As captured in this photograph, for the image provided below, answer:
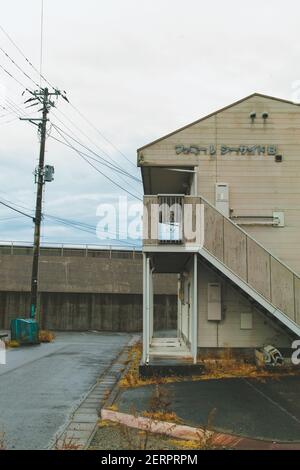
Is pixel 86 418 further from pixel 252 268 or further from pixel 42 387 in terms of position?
pixel 252 268

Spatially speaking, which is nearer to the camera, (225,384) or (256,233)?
(225,384)

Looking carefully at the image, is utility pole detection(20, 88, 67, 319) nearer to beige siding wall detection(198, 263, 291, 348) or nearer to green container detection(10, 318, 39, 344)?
green container detection(10, 318, 39, 344)

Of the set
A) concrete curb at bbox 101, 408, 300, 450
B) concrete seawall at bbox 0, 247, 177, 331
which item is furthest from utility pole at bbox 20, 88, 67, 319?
concrete curb at bbox 101, 408, 300, 450

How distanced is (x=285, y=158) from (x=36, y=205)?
1327 centimetres

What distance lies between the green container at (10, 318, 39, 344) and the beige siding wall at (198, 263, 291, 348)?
10169mm

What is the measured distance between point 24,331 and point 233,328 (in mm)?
10969

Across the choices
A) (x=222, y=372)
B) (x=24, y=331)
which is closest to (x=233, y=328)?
(x=222, y=372)

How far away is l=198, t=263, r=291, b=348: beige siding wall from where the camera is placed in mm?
13672

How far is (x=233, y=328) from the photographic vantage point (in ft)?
45.1
